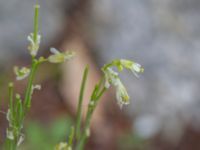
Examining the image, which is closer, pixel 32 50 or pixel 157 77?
pixel 32 50

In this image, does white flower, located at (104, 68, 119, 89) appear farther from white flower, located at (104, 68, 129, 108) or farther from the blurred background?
the blurred background

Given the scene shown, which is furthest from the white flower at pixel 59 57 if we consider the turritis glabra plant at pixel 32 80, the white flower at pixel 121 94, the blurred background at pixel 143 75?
the blurred background at pixel 143 75

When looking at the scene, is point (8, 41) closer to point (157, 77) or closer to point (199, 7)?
point (157, 77)

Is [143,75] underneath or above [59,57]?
underneath

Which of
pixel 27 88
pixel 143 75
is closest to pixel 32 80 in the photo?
pixel 27 88

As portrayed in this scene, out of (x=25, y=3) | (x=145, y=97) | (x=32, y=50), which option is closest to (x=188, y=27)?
(x=145, y=97)

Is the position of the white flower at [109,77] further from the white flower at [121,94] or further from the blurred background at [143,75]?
the blurred background at [143,75]

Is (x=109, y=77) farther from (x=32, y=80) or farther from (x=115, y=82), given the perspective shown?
(x=32, y=80)

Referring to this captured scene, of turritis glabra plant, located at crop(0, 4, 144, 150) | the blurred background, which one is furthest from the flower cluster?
the blurred background

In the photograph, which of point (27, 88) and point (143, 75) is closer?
point (27, 88)

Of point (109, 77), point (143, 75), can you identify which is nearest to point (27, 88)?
point (109, 77)

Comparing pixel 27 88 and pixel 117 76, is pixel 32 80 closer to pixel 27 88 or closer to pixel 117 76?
pixel 27 88
